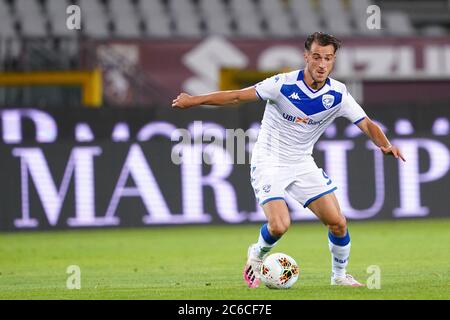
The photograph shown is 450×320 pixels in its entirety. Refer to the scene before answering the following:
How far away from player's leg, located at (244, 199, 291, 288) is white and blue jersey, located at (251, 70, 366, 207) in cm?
9

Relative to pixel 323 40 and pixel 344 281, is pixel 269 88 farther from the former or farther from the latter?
pixel 344 281

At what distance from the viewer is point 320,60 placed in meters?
9.77

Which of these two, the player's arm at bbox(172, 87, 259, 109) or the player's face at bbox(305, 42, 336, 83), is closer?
the player's arm at bbox(172, 87, 259, 109)

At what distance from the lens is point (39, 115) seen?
18.7m

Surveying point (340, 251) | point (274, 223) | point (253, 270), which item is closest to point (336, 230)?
point (340, 251)

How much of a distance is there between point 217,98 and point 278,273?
161 cm

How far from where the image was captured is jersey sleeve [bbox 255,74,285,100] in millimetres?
9914

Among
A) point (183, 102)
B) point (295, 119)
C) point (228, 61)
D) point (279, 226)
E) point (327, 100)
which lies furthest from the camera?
point (228, 61)

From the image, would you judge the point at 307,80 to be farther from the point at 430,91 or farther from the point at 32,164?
the point at 430,91

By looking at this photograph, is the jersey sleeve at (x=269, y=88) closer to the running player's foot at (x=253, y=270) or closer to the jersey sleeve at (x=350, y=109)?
the jersey sleeve at (x=350, y=109)

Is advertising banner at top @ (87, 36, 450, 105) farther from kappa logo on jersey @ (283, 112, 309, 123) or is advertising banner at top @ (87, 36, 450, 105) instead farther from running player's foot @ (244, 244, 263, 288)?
running player's foot @ (244, 244, 263, 288)

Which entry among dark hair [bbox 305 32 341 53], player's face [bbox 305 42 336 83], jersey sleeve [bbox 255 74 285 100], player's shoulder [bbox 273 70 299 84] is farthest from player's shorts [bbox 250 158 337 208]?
dark hair [bbox 305 32 341 53]

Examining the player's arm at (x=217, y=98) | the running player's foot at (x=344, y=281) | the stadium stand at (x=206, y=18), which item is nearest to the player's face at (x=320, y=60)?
the player's arm at (x=217, y=98)
